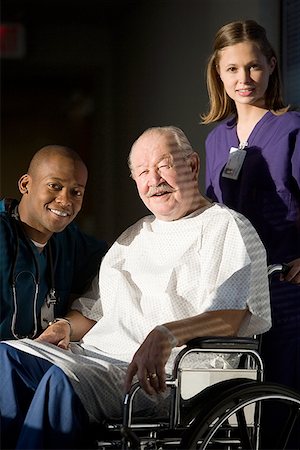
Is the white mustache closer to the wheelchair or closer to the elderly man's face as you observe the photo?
the elderly man's face

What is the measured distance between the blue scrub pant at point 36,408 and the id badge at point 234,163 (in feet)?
3.16

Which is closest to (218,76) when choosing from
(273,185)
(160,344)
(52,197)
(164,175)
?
(273,185)

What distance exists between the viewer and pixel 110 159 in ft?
14.1

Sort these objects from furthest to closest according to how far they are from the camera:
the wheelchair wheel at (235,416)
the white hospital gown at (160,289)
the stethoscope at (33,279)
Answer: the stethoscope at (33,279), the white hospital gown at (160,289), the wheelchair wheel at (235,416)

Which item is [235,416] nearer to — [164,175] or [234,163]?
[164,175]

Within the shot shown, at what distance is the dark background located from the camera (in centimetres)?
424

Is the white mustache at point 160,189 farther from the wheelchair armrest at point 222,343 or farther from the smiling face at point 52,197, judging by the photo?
the wheelchair armrest at point 222,343

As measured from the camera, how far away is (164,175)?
9.93 feet

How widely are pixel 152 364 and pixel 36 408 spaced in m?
0.33

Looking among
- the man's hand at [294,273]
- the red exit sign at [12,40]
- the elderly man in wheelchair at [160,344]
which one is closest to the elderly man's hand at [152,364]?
the elderly man in wheelchair at [160,344]

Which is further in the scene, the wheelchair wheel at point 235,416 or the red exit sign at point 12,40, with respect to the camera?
the red exit sign at point 12,40

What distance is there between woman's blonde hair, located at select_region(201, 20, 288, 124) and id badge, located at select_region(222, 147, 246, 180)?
18cm

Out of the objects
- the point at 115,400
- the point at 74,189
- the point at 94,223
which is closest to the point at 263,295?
the point at 115,400

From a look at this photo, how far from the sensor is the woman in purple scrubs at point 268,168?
10.9ft
